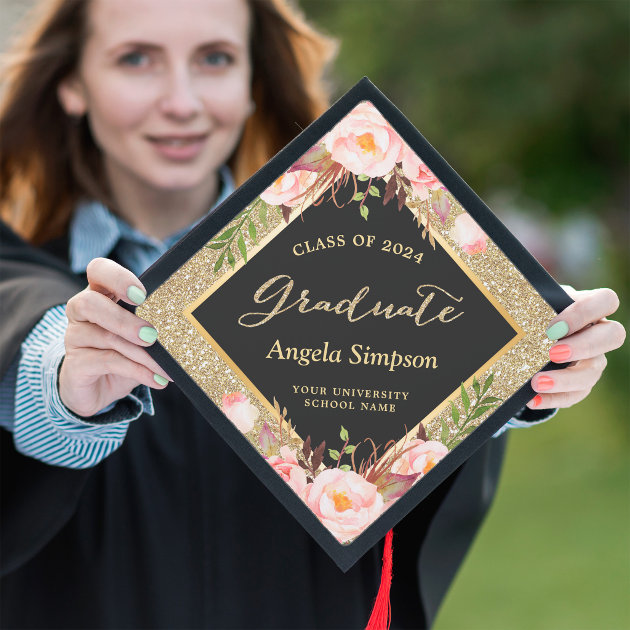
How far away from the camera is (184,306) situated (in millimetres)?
1092

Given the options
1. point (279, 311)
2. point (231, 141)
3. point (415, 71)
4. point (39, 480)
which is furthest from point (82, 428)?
point (415, 71)

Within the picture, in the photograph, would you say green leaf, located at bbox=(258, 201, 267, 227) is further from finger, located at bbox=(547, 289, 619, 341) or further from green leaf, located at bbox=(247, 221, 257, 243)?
finger, located at bbox=(547, 289, 619, 341)

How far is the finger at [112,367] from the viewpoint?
112cm

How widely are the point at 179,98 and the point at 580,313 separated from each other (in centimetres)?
87

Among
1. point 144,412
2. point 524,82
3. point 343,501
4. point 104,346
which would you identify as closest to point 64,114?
point 144,412

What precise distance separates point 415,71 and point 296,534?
299 inches

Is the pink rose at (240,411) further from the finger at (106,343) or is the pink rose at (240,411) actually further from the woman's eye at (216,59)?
the woman's eye at (216,59)

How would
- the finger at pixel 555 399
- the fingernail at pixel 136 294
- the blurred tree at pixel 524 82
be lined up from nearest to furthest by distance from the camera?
1. the fingernail at pixel 136 294
2. the finger at pixel 555 399
3. the blurred tree at pixel 524 82

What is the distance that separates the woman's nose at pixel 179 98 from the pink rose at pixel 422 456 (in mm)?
808

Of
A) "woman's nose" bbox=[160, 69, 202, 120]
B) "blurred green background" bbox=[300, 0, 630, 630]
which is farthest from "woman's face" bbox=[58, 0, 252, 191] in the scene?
"blurred green background" bbox=[300, 0, 630, 630]

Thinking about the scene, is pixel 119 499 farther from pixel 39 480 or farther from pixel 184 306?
pixel 184 306

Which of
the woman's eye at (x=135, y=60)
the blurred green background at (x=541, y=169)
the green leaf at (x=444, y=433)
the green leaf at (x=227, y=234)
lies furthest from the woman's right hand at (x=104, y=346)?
the blurred green background at (x=541, y=169)

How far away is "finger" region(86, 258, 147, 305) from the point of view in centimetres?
107

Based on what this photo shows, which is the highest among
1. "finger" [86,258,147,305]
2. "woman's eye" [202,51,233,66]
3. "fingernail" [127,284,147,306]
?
"woman's eye" [202,51,233,66]
